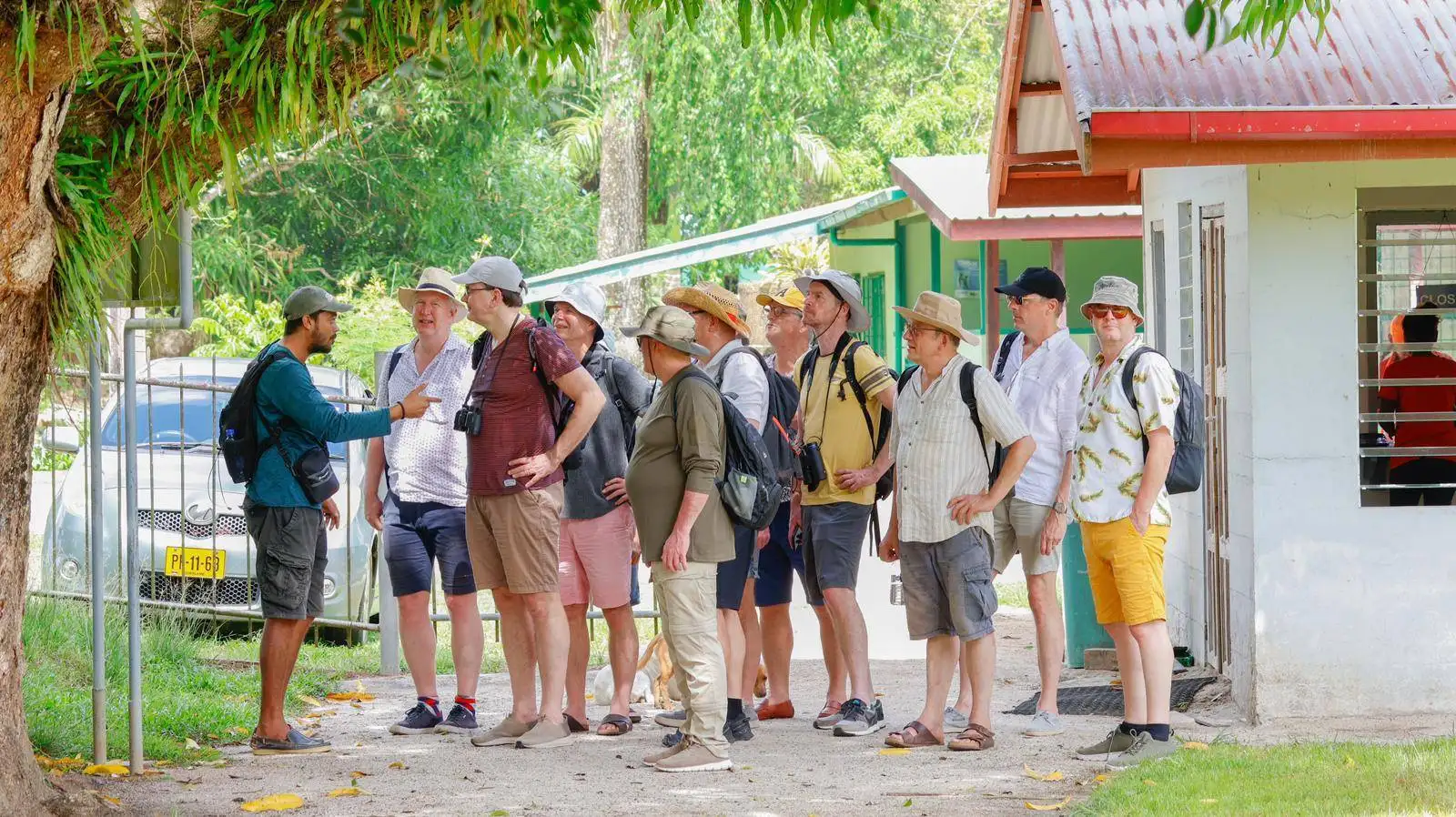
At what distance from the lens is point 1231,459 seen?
8250 mm

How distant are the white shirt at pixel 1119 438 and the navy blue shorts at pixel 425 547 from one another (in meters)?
2.77

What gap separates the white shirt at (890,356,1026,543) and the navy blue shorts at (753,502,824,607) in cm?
85

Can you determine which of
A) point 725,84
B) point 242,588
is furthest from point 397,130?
point 242,588

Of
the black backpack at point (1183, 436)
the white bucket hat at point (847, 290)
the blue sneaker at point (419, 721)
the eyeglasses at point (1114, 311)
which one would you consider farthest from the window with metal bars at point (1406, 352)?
the blue sneaker at point (419, 721)

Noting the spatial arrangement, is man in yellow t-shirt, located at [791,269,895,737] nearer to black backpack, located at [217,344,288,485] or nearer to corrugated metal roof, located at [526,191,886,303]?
black backpack, located at [217,344,288,485]

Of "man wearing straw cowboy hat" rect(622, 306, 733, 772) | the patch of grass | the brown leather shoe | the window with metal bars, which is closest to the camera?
the patch of grass

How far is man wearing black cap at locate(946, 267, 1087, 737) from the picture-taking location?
25.1 ft

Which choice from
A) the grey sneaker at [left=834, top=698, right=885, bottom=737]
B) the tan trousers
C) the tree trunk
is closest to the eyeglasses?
the tan trousers

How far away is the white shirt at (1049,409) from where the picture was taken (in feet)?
25.2

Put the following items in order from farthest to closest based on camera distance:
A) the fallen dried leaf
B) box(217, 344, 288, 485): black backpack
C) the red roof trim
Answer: box(217, 344, 288, 485): black backpack < the red roof trim < the fallen dried leaf

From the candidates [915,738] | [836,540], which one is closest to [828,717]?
[915,738]

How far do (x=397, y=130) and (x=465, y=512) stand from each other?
21014mm

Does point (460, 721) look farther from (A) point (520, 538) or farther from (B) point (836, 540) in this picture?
(B) point (836, 540)

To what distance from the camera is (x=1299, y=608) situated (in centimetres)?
779
